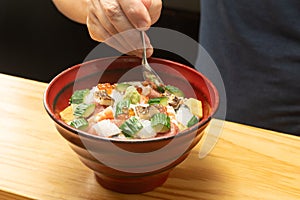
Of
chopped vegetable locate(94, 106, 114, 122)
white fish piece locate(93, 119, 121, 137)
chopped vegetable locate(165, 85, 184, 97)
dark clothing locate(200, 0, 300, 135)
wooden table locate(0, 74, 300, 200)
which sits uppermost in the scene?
white fish piece locate(93, 119, 121, 137)

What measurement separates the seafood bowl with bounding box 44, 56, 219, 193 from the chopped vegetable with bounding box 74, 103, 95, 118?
4 cm

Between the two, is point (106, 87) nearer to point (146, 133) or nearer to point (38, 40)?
point (146, 133)

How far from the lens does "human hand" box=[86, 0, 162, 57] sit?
0.94 meters

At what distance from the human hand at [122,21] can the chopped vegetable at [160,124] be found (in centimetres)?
21

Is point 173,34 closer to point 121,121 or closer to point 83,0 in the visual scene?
point 83,0

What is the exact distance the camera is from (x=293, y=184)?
965mm

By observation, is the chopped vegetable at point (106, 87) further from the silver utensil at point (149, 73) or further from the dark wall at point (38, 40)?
the dark wall at point (38, 40)

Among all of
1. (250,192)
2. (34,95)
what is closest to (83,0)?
(34,95)

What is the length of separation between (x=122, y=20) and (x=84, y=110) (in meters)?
0.19

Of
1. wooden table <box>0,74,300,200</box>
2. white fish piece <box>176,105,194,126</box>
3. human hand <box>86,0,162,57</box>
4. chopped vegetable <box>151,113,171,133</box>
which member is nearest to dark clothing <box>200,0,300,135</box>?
wooden table <box>0,74,300,200</box>

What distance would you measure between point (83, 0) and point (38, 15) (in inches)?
51.7

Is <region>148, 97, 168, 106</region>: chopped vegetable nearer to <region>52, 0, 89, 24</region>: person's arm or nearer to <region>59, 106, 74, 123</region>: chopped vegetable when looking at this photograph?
<region>59, 106, 74, 123</region>: chopped vegetable

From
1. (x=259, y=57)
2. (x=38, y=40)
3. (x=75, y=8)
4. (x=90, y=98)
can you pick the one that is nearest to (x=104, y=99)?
(x=90, y=98)

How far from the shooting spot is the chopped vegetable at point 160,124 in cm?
83
